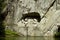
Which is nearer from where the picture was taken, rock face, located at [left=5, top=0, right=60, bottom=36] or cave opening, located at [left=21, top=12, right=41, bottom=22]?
rock face, located at [left=5, top=0, right=60, bottom=36]

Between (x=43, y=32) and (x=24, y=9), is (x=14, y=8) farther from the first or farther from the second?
(x=43, y=32)

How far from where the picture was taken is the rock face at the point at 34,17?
968 cm

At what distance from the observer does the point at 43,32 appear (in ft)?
31.6

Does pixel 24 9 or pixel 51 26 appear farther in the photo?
pixel 24 9

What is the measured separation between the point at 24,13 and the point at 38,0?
1.15 metres

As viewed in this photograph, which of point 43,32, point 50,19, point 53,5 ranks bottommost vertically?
point 43,32

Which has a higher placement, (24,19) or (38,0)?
(38,0)

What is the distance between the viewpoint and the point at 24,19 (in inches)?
405

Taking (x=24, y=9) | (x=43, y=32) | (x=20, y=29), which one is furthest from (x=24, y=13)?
(x=43, y=32)

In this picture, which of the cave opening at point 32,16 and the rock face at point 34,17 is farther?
the cave opening at point 32,16

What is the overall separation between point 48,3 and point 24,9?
148 cm

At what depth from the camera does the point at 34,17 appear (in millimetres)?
10367

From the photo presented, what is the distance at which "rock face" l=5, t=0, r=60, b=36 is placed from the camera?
968 cm

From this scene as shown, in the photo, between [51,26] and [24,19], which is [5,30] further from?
[51,26]
